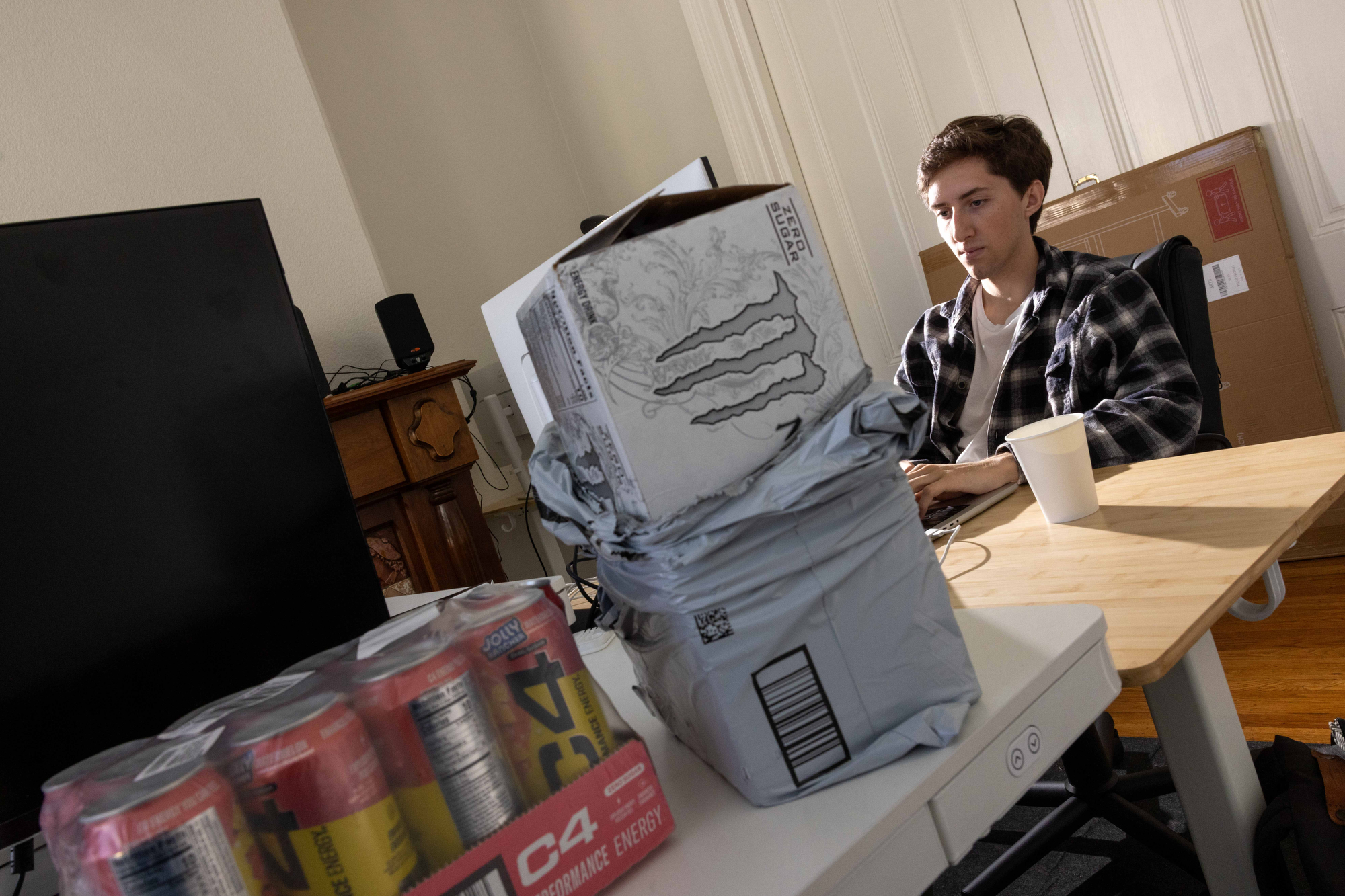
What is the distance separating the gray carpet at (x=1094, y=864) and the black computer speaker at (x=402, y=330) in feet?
5.85

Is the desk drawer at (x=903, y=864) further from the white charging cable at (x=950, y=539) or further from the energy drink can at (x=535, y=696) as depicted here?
the white charging cable at (x=950, y=539)

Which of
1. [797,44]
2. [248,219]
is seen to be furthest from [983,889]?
[797,44]

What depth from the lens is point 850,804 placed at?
489 mm

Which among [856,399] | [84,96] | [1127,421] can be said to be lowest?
[1127,421]

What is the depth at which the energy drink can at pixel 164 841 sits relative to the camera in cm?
37

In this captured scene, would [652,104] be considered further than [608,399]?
Yes

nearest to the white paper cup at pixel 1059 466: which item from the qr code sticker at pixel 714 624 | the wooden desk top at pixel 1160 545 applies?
the wooden desk top at pixel 1160 545

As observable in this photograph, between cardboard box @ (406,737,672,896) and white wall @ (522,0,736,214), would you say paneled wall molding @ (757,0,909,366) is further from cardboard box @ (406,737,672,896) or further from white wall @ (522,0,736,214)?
cardboard box @ (406,737,672,896)

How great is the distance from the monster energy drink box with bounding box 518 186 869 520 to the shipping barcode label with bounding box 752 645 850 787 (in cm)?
11

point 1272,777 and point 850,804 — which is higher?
point 850,804

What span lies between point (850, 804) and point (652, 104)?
119 inches

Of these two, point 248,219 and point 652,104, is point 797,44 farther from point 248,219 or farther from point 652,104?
point 248,219

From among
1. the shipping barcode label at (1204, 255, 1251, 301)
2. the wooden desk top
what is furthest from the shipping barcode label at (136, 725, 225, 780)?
the shipping barcode label at (1204, 255, 1251, 301)

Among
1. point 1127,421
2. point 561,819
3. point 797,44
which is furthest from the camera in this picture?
point 797,44
